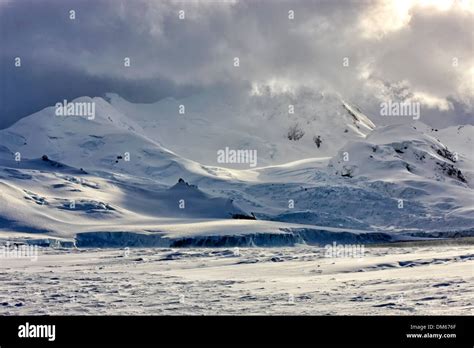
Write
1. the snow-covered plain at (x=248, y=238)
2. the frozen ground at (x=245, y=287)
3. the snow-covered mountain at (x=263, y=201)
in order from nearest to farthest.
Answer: the frozen ground at (x=245, y=287)
the snow-covered plain at (x=248, y=238)
the snow-covered mountain at (x=263, y=201)

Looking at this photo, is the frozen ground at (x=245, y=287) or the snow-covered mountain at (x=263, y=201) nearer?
the frozen ground at (x=245, y=287)

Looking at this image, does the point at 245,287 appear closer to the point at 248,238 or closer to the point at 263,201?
the point at 248,238

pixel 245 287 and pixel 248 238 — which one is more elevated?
pixel 248 238

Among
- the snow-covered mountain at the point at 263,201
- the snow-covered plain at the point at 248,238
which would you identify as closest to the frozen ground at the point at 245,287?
the snow-covered plain at the point at 248,238

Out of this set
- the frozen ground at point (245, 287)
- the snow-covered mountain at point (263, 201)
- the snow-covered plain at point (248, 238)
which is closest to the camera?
the frozen ground at point (245, 287)

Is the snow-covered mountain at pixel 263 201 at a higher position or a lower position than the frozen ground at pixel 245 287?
higher

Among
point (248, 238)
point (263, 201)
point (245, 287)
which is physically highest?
point (263, 201)

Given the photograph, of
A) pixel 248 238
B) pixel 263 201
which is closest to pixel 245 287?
pixel 248 238

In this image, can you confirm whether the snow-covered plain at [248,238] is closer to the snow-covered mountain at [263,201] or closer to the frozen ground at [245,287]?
the frozen ground at [245,287]
